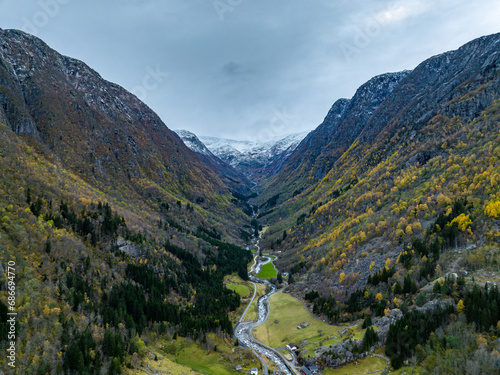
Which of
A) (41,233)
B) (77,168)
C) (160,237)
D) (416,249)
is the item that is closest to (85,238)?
(41,233)

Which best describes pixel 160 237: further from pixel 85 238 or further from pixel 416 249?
pixel 416 249

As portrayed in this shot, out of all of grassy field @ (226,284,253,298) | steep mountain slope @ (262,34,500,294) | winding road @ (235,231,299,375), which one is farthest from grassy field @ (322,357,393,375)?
grassy field @ (226,284,253,298)

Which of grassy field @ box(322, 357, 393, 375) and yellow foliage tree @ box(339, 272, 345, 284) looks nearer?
grassy field @ box(322, 357, 393, 375)

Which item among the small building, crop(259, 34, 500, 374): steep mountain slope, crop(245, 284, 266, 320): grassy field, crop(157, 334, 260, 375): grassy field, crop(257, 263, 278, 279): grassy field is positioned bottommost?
crop(245, 284, 266, 320): grassy field

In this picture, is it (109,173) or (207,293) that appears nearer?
(207,293)

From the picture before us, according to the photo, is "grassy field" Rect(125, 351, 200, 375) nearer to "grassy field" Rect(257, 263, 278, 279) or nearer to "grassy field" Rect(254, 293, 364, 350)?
"grassy field" Rect(254, 293, 364, 350)

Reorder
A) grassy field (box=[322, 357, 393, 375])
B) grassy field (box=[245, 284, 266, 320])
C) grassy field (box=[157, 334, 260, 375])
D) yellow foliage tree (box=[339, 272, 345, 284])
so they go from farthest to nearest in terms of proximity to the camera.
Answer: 1. yellow foliage tree (box=[339, 272, 345, 284])
2. grassy field (box=[245, 284, 266, 320])
3. grassy field (box=[157, 334, 260, 375])
4. grassy field (box=[322, 357, 393, 375])
